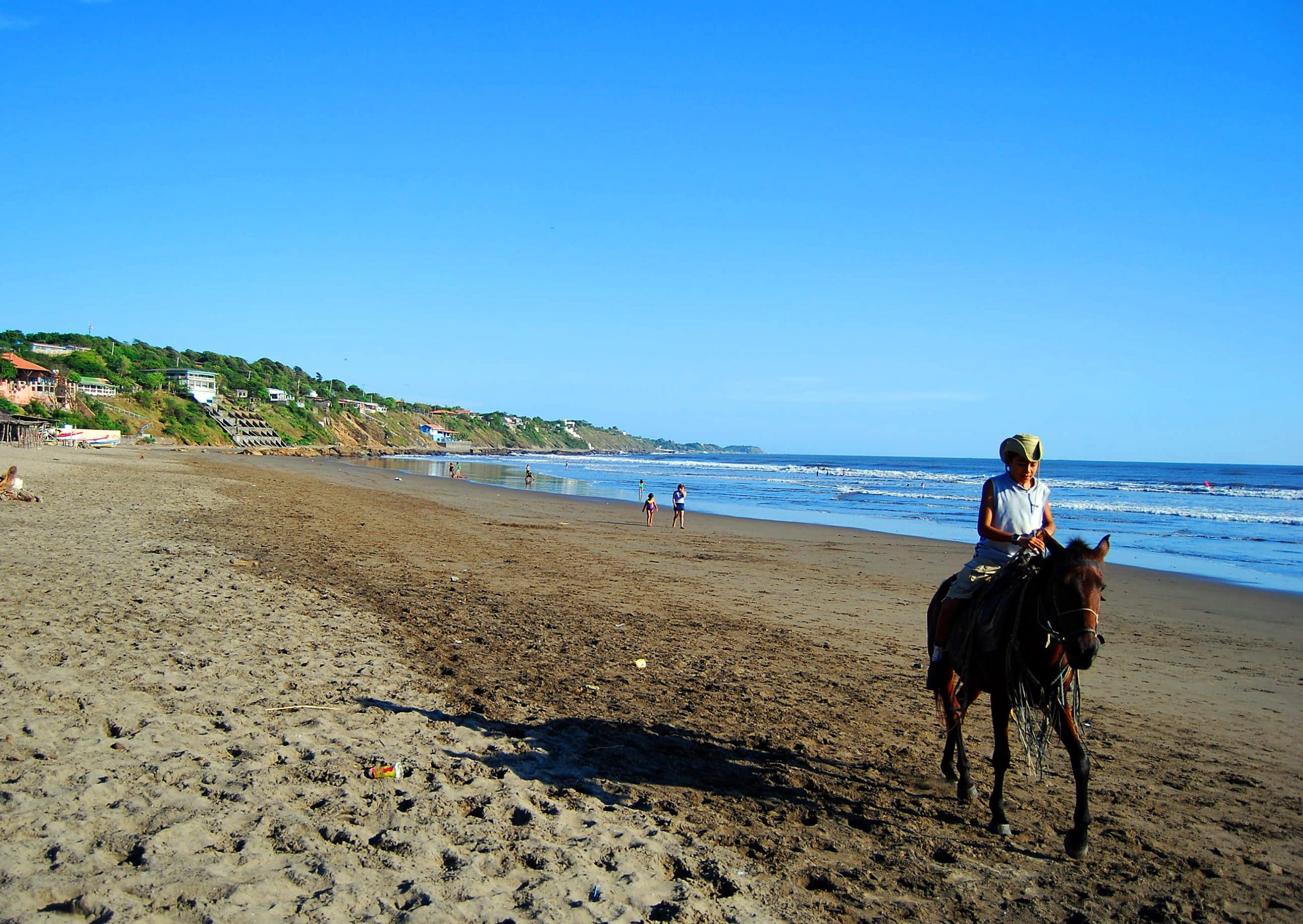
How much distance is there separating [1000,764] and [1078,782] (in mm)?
456

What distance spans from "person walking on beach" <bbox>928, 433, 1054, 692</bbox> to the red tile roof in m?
88.2

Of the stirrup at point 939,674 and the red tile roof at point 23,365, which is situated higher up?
the red tile roof at point 23,365

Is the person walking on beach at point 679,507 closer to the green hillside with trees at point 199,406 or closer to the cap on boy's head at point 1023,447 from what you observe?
the cap on boy's head at point 1023,447

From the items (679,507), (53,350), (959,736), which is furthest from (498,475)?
(53,350)

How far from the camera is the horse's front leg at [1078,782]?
4488mm

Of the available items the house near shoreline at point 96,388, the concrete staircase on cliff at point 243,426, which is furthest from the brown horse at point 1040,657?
the concrete staircase on cliff at point 243,426

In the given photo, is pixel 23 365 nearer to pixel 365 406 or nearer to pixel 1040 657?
pixel 365 406

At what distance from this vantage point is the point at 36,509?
50.6 feet

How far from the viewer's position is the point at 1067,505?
40.8 m

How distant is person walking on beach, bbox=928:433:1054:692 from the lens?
536 cm

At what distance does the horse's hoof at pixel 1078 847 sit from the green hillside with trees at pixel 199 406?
8139cm

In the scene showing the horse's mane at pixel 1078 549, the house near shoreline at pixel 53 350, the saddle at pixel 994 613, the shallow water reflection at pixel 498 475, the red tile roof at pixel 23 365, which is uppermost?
the house near shoreline at pixel 53 350

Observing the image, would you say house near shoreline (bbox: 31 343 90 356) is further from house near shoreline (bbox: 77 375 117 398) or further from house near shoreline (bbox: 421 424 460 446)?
house near shoreline (bbox: 421 424 460 446)

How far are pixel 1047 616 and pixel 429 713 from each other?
449cm
